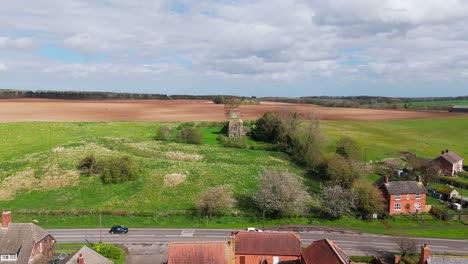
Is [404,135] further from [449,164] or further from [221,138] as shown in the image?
[221,138]

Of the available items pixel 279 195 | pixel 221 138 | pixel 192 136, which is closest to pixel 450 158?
pixel 279 195

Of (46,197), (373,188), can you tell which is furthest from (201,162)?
(373,188)

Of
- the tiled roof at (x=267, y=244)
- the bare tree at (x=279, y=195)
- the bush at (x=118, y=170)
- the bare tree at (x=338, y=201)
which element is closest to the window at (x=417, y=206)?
→ the bare tree at (x=338, y=201)

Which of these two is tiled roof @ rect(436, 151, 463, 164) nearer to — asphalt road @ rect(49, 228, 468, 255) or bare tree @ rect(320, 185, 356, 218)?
asphalt road @ rect(49, 228, 468, 255)

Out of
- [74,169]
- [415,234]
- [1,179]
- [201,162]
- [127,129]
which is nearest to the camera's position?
[415,234]

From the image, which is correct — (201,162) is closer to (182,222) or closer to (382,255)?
(182,222)

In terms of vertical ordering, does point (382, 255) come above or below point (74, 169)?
below
